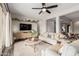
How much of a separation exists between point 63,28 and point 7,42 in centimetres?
335

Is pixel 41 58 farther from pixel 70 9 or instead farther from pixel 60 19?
pixel 60 19

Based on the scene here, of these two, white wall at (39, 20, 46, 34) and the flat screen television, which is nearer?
the flat screen television

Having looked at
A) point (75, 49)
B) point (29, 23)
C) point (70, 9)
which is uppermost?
point (70, 9)

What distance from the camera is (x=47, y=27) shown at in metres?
6.80

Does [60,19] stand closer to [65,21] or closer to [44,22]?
[65,21]

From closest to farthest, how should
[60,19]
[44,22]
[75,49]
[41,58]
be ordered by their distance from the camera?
[75,49] → [41,58] → [60,19] → [44,22]

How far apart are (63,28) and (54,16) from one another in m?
0.99

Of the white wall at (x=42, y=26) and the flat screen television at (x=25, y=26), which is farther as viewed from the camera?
the white wall at (x=42, y=26)

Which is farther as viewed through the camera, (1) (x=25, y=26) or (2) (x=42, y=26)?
(2) (x=42, y=26)

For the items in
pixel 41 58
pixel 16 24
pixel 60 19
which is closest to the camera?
pixel 41 58

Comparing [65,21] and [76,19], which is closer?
[76,19]

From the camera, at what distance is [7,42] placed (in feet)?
13.4

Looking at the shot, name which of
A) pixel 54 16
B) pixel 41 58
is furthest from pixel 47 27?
pixel 41 58

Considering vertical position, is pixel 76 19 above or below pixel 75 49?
above
